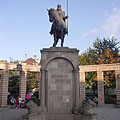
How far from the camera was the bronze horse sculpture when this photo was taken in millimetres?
12781

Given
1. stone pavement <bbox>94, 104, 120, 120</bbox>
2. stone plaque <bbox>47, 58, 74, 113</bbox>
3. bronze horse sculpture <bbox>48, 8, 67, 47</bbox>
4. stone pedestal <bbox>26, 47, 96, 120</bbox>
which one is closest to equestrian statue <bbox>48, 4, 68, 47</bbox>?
bronze horse sculpture <bbox>48, 8, 67, 47</bbox>

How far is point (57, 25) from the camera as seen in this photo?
1280 centimetres

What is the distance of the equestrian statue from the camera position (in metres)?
12.8

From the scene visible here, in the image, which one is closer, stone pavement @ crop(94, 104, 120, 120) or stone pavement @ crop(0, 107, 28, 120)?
stone pavement @ crop(0, 107, 28, 120)

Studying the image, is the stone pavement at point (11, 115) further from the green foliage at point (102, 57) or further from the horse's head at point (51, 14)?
the green foliage at point (102, 57)

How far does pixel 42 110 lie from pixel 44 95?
1.03m

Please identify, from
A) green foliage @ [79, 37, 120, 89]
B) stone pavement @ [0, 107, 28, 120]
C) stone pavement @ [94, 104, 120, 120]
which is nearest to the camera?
stone pavement @ [0, 107, 28, 120]

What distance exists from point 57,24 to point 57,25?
76mm

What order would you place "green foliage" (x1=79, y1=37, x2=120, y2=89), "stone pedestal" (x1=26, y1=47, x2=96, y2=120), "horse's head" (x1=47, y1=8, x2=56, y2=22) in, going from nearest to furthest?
1. "stone pedestal" (x1=26, y1=47, x2=96, y2=120)
2. "horse's head" (x1=47, y1=8, x2=56, y2=22)
3. "green foliage" (x1=79, y1=37, x2=120, y2=89)

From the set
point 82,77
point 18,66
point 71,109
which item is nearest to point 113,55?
point 82,77

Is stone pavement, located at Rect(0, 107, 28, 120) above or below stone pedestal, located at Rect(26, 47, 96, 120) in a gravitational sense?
below

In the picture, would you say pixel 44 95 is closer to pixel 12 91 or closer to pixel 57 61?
pixel 57 61

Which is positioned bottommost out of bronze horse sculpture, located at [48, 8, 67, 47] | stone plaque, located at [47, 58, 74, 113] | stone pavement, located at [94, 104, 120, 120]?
stone pavement, located at [94, 104, 120, 120]

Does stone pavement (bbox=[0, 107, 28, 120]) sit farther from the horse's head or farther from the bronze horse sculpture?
the horse's head
